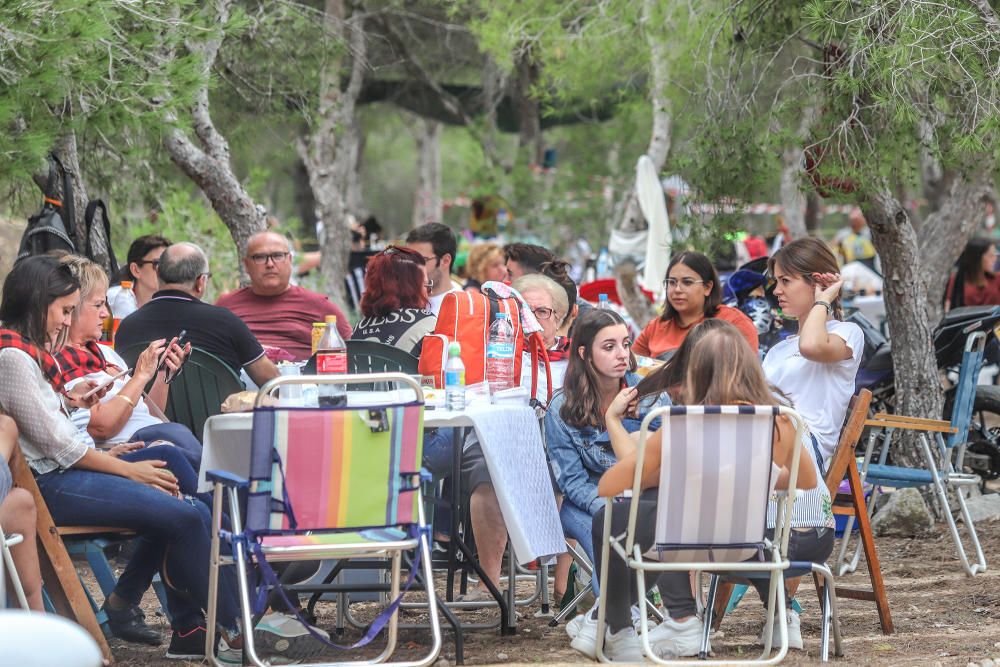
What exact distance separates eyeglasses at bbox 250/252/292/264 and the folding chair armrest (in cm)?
322

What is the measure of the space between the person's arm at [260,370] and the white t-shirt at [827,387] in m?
2.30

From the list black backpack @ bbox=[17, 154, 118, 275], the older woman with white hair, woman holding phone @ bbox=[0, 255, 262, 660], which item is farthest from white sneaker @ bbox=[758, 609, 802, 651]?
black backpack @ bbox=[17, 154, 118, 275]

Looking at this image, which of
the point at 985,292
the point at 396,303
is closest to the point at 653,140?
the point at 985,292

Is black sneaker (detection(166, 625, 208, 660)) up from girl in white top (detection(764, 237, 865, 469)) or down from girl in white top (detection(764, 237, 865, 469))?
down

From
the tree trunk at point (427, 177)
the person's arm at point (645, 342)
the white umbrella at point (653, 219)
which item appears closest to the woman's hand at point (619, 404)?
the person's arm at point (645, 342)

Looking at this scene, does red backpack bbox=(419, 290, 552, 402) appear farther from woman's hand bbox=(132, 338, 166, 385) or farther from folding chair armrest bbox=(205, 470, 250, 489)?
folding chair armrest bbox=(205, 470, 250, 489)

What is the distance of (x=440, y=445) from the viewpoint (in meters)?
5.61

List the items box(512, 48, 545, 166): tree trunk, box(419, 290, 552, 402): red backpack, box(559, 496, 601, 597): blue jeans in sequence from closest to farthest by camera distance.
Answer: box(559, 496, 601, 597): blue jeans, box(419, 290, 552, 402): red backpack, box(512, 48, 545, 166): tree trunk

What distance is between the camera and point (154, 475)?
475 centimetres

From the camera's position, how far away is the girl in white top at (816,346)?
218 inches

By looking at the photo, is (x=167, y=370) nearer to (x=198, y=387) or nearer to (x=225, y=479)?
(x=198, y=387)

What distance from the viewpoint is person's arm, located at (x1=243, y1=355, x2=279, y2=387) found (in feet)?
20.4

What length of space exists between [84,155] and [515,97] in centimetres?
1226

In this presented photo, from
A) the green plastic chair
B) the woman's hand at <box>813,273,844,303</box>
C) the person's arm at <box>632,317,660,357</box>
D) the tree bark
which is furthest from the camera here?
the tree bark
